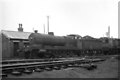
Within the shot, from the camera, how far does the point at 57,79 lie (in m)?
7.95

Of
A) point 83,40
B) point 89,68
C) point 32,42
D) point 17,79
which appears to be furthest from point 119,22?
point 17,79

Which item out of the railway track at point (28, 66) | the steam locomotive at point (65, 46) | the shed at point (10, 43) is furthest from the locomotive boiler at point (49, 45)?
the railway track at point (28, 66)

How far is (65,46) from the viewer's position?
87.9 ft

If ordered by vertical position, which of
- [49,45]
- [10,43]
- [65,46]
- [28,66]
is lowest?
[28,66]

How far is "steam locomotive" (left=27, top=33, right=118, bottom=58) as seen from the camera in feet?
74.2

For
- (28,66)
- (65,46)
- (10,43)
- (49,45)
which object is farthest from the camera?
(10,43)

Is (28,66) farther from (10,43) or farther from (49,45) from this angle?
(10,43)

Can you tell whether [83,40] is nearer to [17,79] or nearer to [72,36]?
[72,36]

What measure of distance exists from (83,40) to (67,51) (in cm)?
449

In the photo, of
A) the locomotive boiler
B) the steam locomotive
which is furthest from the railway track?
the steam locomotive

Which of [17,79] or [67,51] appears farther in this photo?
[67,51]

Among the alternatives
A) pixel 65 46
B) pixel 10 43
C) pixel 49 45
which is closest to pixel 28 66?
pixel 49 45

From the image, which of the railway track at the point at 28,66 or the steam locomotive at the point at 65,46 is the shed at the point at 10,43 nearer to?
the steam locomotive at the point at 65,46

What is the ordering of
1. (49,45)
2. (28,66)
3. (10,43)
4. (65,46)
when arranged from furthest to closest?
(10,43)
(65,46)
(49,45)
(28,66)
